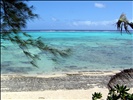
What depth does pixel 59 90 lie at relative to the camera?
1052 cm

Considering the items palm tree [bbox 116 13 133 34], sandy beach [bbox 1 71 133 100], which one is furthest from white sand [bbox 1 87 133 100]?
palm tree [bbox 116 13 133 34]

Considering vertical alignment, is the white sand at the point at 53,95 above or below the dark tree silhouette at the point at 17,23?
below

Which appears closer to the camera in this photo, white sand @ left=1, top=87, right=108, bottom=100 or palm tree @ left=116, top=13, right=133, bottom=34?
palm tree @ left=116, top=13, right=133, bottom=34

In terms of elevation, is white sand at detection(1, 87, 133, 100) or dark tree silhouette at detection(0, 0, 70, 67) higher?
dark tree silhouette at detection(0, 0, 70, 67)

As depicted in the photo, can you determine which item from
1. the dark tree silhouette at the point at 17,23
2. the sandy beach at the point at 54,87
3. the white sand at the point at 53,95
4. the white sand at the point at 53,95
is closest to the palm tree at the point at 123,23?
the dark tree silhouette at the point at 17,23

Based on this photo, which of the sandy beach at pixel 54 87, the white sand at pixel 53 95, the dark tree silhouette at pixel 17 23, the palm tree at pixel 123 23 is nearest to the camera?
the palm tree at pixel 123 23

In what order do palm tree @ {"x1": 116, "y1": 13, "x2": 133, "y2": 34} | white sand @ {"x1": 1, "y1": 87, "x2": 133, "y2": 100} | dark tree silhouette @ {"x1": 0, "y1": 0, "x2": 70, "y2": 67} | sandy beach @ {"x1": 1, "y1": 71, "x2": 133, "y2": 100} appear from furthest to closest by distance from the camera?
sandy beach @ {"x1": 1, "y1": 71, "x2": 133, "y2": 100}
white sand @ {"x1": 1, "y1": 87, "x2": 133, "y2": 100}
dark tree silhouette @ {"x1": 0, "y1": 0, "x2": 70, "y2": 67}
palm tree @ {"x1": 116, "y1": 13, "x2": 133, "y2": 34}

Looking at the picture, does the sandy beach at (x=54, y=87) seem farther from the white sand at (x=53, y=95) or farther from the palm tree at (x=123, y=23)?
the palm tree at (x=123, y=23)

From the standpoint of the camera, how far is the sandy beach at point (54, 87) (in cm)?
950

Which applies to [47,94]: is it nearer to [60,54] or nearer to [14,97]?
[14,97]

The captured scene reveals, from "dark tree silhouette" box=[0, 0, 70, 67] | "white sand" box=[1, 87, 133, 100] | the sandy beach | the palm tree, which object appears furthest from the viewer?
the sandy beach

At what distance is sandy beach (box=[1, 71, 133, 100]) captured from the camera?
9.50 meters

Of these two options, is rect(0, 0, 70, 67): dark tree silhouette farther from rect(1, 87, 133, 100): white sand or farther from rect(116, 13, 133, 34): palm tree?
rect(1, 87, 133, 100): white sand

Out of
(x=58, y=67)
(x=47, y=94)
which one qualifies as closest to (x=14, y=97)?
(x=47, y=94)
